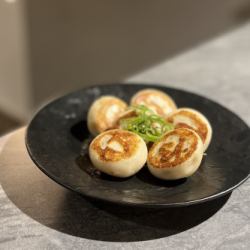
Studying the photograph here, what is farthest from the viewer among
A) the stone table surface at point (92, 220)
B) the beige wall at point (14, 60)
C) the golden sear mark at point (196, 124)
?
the beige wall at point (14, 60)

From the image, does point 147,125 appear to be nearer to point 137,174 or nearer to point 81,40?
point 137,174

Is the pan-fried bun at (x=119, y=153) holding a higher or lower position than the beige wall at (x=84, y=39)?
higher

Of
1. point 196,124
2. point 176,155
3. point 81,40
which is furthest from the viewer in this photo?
point 81,40

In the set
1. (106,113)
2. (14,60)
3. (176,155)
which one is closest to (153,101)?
(106,113)

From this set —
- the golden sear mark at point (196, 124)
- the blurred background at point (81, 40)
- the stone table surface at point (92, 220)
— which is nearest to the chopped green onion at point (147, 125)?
the golden sear mark at point (196, 124)

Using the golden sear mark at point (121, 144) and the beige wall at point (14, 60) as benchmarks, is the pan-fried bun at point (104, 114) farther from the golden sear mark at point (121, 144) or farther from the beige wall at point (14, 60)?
the beige wall at point (14, 60)

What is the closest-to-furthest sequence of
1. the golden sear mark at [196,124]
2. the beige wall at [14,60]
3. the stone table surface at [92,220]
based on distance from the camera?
the stone table surface at [92,220], the golden sear mark at [196,124], the beige wall at [14,60]

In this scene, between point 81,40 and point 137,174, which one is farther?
point 81,40

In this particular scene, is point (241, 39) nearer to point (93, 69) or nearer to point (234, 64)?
point (234, 64)
